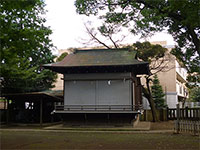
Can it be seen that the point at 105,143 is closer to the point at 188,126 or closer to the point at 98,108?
the point at 188,126

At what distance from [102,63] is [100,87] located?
1846 millimetres

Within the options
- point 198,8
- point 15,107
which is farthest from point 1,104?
point 198,8

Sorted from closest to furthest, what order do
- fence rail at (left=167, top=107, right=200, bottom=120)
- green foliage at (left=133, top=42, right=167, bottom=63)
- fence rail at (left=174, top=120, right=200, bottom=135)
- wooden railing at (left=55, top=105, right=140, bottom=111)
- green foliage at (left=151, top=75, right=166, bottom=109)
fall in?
fence rail at (left=174, top=120, right=200, bottom=135)
wooden railing at (left=55, top=105, right=140, bottom=111)
fence rail at (left=167, top=107, right=200, bottom=120)
green foliage at (left=133, top=42, right=167, bottom=63)
green foliage at (left=151, top=75, right=166, bottom=109)

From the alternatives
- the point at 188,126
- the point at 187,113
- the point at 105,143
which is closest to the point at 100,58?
the point at 188,126

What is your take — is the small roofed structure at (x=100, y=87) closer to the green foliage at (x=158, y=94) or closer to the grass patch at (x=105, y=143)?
the grass patch at (x=105, y=143)

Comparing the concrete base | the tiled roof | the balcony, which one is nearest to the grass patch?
the balcony

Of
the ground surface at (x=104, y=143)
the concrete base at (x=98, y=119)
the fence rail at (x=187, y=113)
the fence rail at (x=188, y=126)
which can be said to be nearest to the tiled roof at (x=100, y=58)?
the concrete base at (x=98, y=119)

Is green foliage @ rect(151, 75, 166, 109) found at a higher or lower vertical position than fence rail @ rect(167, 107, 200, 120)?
higher

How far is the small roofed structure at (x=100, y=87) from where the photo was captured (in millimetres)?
17125

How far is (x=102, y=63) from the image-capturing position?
17.7 meters

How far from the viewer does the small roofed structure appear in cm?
1712

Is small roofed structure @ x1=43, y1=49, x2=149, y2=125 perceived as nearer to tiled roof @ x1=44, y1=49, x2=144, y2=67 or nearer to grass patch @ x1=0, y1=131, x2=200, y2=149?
tiled roof @ x1=44, y1=49, x2=144, y2=67

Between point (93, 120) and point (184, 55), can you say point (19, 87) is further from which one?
point (184, 55)

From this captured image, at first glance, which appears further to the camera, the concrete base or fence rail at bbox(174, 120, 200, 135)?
the concrete base
